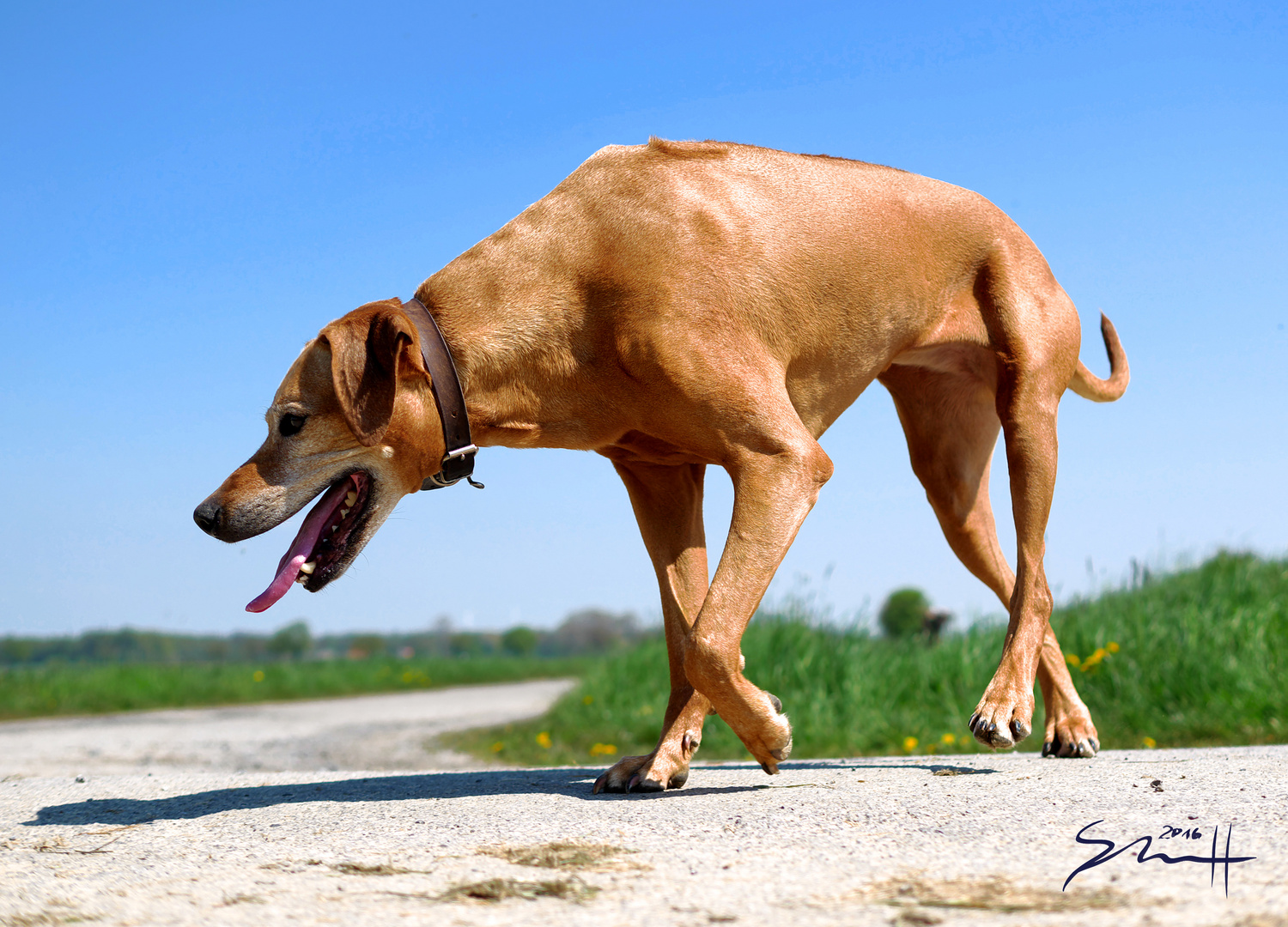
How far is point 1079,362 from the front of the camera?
5594mm

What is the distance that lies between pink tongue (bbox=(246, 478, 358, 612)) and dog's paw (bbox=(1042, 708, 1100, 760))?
348cm

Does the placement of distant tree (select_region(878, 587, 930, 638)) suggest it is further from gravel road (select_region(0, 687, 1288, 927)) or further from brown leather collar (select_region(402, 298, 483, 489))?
brown leather collar (select_region(402, 298, 483, 489))

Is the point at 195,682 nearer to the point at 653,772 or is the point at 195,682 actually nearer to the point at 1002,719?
the point at 653,772

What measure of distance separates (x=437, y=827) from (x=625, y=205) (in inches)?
94.5

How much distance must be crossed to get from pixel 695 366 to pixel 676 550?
1.05 m

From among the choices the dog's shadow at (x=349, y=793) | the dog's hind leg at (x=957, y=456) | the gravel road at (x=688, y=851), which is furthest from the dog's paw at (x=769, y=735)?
the dog's hind leg at (x=957, y=456)

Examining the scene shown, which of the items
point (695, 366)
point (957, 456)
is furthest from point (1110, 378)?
point (695, 366)

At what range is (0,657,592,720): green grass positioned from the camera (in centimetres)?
1480

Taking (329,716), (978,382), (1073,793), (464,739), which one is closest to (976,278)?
(978,382)

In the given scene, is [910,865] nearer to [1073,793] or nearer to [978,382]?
[1073,793]

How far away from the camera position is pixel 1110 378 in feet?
19.7

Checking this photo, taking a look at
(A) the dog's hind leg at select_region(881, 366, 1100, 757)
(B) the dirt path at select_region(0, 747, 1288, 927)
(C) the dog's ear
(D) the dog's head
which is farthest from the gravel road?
(C) the dog's ear

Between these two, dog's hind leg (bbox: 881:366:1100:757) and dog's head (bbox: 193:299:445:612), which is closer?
dog's head (bbox: 193:299:445:612)

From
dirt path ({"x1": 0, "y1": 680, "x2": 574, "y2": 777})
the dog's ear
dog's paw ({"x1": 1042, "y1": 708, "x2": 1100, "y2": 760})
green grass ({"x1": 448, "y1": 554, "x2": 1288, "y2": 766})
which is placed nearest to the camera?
the dog's ear
